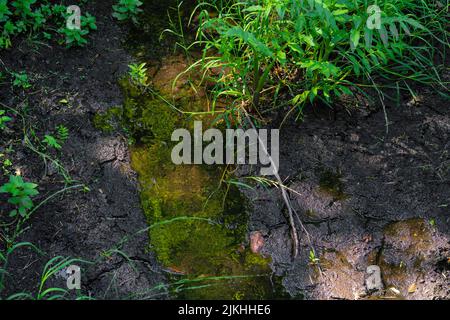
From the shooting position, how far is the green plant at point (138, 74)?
2.82 meters

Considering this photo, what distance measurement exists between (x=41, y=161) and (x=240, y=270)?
3.39ft

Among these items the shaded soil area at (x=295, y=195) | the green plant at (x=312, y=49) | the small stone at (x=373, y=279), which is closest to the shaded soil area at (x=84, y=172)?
the shaded soil area at (x=295, y=195)

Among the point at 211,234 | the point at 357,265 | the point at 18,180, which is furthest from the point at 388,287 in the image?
the point at 18,180

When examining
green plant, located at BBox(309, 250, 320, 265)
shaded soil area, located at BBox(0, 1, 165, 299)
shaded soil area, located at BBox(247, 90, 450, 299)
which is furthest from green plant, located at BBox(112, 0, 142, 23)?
green plant, located at BBox(309, 250, 320, 265)

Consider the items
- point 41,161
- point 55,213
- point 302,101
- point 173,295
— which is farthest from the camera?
point 302,101

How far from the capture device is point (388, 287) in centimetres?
221

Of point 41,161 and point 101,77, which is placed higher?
point 101,77

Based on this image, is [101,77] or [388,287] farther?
[101,77]

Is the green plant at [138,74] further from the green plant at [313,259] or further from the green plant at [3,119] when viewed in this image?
the green plant at [313,259]

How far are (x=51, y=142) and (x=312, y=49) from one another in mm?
1381

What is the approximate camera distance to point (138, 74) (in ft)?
9.28

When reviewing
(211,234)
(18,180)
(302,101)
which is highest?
(302,101)

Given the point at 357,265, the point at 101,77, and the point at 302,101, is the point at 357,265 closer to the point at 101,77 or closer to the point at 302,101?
the point at 302,101

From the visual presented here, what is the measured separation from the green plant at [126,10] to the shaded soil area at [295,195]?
0.27 metres
